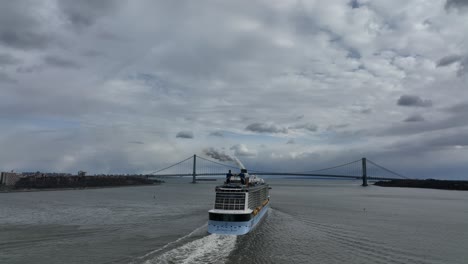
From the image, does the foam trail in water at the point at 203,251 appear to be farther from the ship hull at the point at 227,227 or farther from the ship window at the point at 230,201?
the ship window at the point at 230,201

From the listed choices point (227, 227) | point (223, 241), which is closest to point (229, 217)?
point (227, 227)

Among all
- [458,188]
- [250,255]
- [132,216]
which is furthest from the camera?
[458,188]

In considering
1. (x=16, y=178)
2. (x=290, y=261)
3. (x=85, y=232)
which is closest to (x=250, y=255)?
(x=290, y=261)

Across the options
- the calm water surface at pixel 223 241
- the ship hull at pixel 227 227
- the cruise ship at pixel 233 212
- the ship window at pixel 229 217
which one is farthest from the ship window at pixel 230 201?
the calm water surface at pixel 223 241

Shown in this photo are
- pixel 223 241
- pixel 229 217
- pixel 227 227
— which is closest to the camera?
pixel 223 241

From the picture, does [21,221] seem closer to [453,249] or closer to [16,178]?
[453,249]

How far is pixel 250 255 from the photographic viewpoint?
29.1 meters

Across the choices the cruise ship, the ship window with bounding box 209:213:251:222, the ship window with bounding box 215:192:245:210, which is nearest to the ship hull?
the cruise ship

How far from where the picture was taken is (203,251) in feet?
97.3

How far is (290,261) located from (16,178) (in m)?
205

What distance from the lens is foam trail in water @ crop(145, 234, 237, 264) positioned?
1044 inches

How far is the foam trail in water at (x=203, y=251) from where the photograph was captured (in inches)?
1044

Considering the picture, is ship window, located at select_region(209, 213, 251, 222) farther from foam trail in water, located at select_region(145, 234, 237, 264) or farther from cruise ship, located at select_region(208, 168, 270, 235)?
foam trail in water, located at select_region(145, 234, 237, 264)

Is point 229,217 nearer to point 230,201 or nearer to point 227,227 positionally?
point 227,227
